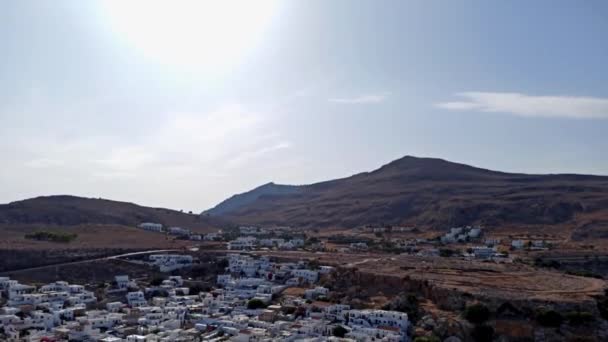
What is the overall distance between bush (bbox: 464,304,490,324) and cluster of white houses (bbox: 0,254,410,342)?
3.52 metres

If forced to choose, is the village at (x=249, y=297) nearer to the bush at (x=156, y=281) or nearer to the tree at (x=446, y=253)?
the bush at (x=156, y=281)

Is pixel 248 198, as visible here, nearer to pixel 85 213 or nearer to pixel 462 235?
pixel 85 213

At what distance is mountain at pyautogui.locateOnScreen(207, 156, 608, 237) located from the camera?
91.5 metres

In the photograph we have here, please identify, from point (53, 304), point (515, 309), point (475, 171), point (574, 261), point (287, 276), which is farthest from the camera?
point (475, 171)

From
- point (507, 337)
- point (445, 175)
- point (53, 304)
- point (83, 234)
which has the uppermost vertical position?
point (445, 175)

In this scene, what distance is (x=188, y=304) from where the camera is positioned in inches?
1634

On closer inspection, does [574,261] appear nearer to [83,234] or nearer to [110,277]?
[110,277]

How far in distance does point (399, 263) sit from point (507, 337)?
65.9ft

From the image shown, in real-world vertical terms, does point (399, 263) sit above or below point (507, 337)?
above

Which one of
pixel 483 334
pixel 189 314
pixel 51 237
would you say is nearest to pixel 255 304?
pixel 189 314

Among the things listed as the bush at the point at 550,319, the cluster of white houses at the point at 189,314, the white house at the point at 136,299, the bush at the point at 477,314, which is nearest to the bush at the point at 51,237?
the cluster of white houses at the point at 189,314

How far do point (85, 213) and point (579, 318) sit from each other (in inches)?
2901

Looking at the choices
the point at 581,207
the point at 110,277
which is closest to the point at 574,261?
the point at 581,207

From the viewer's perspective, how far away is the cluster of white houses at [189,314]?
33.4 m
